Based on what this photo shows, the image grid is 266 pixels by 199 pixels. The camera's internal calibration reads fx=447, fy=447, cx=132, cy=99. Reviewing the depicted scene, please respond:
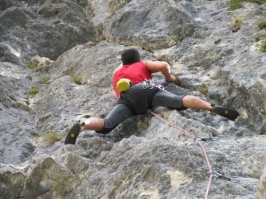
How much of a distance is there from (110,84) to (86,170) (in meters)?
3.79

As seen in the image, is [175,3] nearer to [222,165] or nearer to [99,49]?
[99,49]

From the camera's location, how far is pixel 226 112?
7312mm

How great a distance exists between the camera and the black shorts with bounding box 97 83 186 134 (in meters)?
7.75

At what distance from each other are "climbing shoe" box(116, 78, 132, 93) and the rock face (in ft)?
1.99

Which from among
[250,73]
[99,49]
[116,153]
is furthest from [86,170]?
[99,49]

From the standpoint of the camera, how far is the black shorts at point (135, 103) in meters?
7.75

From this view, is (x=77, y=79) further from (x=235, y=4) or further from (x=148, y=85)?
(x=235, y=4)

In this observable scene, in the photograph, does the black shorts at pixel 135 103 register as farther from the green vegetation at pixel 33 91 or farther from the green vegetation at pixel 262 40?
the green vegetation at pixel 33 91

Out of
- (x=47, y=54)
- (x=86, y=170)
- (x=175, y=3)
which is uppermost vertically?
(x=175, y=3)

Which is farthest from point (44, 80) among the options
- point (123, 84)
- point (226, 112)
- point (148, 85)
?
point (226, 112)

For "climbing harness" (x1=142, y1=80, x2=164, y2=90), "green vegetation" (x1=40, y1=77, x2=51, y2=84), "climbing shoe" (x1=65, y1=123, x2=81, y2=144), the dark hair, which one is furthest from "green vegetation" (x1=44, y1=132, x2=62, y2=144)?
"green vegetation" (x1=40, y1=77, x2=51, y2=84)

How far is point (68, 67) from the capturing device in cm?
1210

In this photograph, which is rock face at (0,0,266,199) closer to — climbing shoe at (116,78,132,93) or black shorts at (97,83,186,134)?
black shorts at (97,83,186,134)

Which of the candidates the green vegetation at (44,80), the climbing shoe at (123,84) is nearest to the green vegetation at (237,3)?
the climbing shoe at (123,84)
